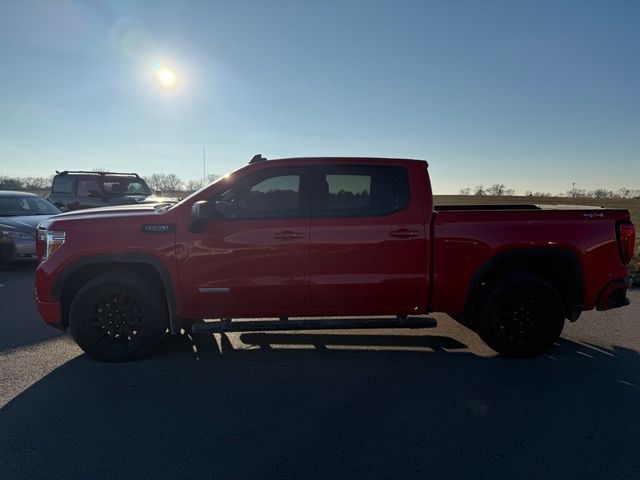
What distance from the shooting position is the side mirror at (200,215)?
3.81 metres

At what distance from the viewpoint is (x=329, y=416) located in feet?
10.3

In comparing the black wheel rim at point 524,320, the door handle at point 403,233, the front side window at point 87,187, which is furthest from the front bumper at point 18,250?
the black wheel rim at point 524,320

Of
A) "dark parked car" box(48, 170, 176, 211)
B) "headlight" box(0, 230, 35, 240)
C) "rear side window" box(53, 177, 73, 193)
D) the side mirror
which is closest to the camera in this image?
the side mirror

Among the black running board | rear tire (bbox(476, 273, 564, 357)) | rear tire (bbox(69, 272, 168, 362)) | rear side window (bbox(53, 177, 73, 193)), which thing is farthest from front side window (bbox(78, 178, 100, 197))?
rear tire (bbox(476, 273, 564, 357))

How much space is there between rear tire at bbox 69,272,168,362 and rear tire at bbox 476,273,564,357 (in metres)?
3.30

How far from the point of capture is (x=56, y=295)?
3994 mm

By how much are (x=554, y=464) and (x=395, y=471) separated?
40.1 inches

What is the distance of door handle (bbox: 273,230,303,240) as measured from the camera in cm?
397

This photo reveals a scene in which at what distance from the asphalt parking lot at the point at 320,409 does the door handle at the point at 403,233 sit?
126cm

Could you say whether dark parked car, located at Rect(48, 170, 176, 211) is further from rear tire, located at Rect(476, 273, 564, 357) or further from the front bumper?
rear tire, located at Rect(476, 273, 564, 357)

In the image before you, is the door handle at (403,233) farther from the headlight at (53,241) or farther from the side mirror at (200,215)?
the headlight at (53,241)

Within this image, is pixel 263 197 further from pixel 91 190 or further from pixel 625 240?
pixel 91 190

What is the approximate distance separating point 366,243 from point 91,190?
1078 cm

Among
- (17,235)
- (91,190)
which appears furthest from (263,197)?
(91,190)
